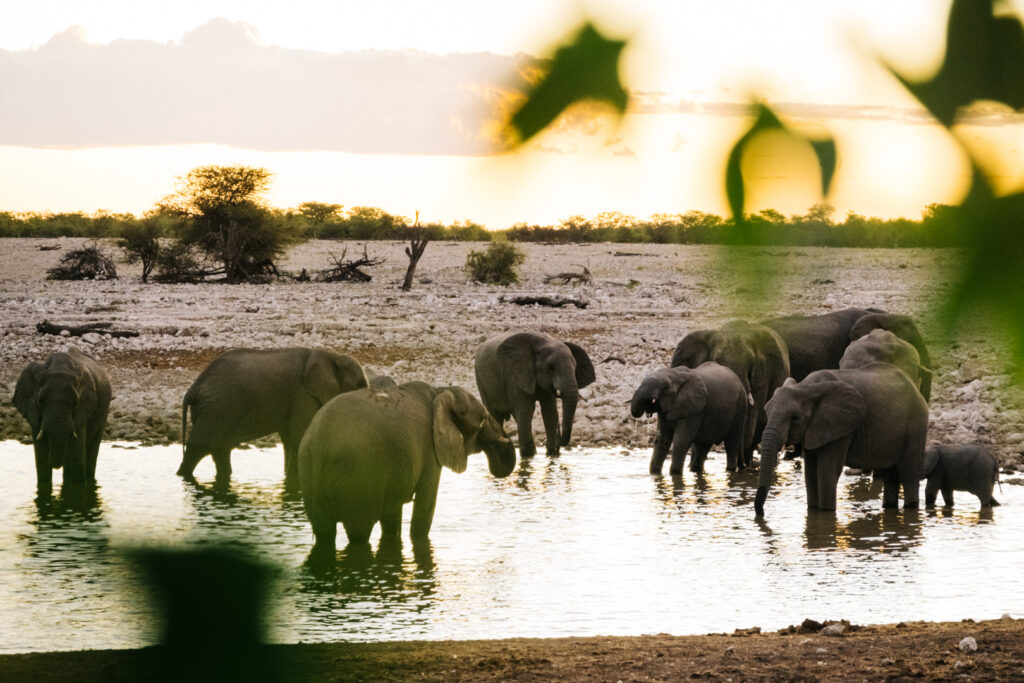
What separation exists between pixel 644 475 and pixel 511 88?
972cm

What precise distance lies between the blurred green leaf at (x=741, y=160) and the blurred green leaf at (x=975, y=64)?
80mm

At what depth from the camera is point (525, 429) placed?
11.9 m

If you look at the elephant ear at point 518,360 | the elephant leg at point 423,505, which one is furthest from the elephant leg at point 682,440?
the elephant leg at point 423,505

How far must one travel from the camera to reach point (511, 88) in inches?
36.6

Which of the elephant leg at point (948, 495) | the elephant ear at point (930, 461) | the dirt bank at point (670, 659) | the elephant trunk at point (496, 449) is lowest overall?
the elephant leg at point (948, 495)

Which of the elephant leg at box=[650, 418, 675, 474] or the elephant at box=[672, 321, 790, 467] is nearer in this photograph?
the elephant leg at box=[650, 418, 675, 474]

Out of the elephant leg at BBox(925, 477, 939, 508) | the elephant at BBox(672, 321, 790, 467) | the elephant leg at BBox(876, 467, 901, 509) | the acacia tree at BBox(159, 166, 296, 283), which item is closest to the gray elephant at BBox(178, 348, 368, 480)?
the elephant at BBox(672, 321, 790, 467)

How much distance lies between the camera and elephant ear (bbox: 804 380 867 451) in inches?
348

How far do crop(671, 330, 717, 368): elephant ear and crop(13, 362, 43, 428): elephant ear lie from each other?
5.45 meters

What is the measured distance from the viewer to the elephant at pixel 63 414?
31.4ft

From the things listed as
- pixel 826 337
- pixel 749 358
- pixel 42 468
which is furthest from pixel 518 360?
pixel 42 468

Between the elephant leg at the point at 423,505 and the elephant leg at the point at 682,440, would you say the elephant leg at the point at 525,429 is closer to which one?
the elephant leg at the point at 682,440

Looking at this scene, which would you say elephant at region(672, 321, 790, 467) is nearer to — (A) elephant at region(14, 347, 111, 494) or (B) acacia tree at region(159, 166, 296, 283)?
(A) elephant at region(14, 347, 111, 494)

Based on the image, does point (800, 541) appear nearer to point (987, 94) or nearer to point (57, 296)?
point (987, 94)
